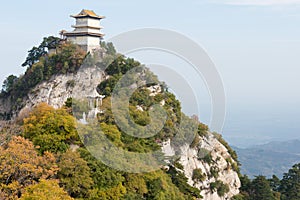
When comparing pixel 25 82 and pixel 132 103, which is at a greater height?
pixel 25 82

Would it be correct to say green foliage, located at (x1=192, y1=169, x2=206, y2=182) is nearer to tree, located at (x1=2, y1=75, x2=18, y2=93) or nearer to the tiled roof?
the tiled roof

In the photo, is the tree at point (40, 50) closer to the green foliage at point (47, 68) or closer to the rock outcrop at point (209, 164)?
the green foliage at point (47, 68)

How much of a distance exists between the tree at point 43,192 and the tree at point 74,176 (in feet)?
4.32

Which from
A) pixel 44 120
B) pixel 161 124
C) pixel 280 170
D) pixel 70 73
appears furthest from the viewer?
pixel 280 170

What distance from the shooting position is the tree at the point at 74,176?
43.3 feet

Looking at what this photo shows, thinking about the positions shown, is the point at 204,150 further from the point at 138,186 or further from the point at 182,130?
the point at 138,186

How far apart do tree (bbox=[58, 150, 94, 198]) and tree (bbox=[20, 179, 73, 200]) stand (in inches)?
51.9

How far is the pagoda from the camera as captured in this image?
1043 inches

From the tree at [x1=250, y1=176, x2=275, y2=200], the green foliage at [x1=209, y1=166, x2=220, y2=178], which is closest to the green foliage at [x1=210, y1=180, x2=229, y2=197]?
the green foliage at [x1=209, y1=166, x2=220, y2=178]

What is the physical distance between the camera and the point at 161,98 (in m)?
23.5

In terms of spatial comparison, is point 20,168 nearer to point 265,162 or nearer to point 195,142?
point 195,142

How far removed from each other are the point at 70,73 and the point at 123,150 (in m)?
11.1

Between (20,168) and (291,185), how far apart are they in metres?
18.6

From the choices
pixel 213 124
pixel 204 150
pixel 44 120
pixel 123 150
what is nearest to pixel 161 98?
pixel 204 150
